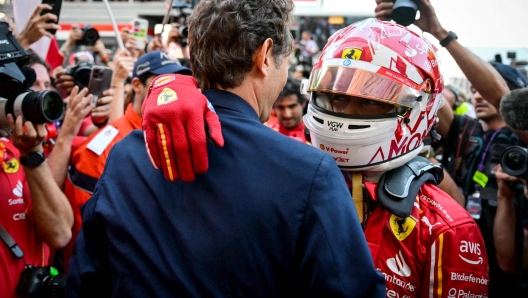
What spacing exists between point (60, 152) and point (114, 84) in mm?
804

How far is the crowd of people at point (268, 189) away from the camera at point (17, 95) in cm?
4

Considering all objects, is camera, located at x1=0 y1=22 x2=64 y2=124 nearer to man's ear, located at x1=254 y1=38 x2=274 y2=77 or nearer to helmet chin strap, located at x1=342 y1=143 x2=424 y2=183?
man's ear, located at x1=254 y1=38 x2=274 y2=77

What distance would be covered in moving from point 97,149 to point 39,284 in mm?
897

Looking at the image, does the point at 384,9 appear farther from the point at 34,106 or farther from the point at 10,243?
the point at 10,243

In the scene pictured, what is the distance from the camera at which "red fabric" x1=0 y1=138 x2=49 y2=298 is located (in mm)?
2184

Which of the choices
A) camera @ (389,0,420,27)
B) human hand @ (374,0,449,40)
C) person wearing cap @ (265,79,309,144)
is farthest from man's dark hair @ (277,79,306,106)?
camera @ (389,0,420,27)

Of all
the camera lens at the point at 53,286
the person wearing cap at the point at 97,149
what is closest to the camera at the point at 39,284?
the camera lens at the point at 53,286

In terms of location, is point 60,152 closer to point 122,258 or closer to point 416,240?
point 122,258

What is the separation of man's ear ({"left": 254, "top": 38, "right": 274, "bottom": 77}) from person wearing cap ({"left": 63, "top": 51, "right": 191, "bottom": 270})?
1.52m

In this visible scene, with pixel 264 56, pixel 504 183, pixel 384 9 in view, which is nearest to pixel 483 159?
pixel 504 183

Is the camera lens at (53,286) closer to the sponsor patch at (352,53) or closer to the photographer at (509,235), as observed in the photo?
the sponsor patch at (352,53)

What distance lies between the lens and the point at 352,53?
177 centimetres

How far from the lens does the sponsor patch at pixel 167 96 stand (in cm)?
113

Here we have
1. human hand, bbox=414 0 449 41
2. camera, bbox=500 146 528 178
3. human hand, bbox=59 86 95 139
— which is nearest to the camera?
camera, bbox=500 146 528 178
